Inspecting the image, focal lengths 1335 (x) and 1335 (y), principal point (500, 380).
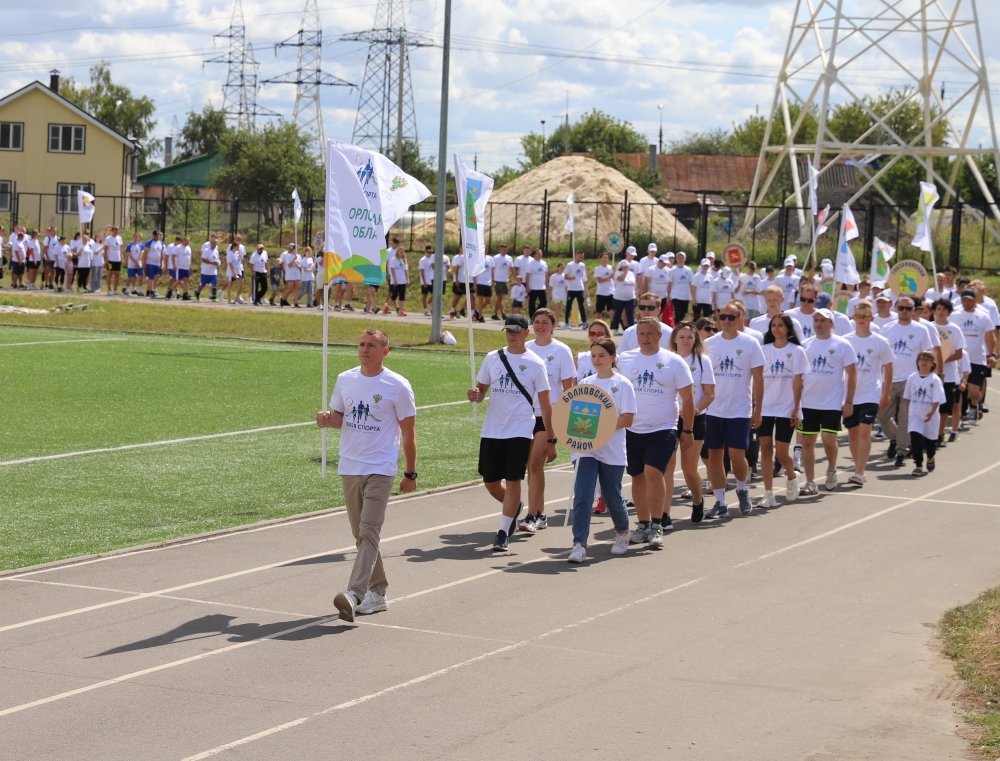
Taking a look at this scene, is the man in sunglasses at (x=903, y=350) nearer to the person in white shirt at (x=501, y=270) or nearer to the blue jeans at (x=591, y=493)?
the blue jeans at (x=591, y=493)

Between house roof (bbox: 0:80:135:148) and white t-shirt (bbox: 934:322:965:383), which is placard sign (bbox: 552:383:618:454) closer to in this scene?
white t-shirt (bbox: 934:322:965:383)

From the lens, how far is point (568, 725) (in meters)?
6.88

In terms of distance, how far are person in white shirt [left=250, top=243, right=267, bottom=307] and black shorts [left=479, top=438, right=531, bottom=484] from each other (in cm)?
2890

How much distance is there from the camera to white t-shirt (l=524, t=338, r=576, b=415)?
12.0m

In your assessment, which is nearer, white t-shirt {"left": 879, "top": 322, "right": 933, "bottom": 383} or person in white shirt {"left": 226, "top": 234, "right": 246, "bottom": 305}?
white t-shirt {"left": 879, "top": 322, "right": 933, "bottom": 383}

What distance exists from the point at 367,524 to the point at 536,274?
26452 millimetres

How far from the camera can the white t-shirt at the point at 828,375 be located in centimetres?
1438

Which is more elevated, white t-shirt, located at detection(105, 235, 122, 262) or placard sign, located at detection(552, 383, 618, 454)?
white t-shirt, located at detection(105, 235, 122, 262)

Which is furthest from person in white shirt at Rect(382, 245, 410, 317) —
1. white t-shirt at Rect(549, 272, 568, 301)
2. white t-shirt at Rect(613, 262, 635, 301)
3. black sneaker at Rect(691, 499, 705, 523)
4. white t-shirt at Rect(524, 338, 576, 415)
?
white t-shirt at Rect(524, 338, 576, 415)

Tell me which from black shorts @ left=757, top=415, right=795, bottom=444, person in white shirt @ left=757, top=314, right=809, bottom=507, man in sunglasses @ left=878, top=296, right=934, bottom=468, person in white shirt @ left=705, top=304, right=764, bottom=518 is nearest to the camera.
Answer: person in white shirt @ left=705, top=304, right=764, bottom=518

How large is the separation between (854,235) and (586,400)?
14267 millimetres

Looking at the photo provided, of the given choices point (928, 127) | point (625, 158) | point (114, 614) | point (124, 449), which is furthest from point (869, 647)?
point (625, 158)

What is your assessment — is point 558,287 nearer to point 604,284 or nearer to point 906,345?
point 604,284

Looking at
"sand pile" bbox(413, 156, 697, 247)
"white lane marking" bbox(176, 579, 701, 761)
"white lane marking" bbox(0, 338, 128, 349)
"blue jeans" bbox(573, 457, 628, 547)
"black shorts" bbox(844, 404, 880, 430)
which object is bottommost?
"white lane marking" bbox(176, 579, 701, 761)
